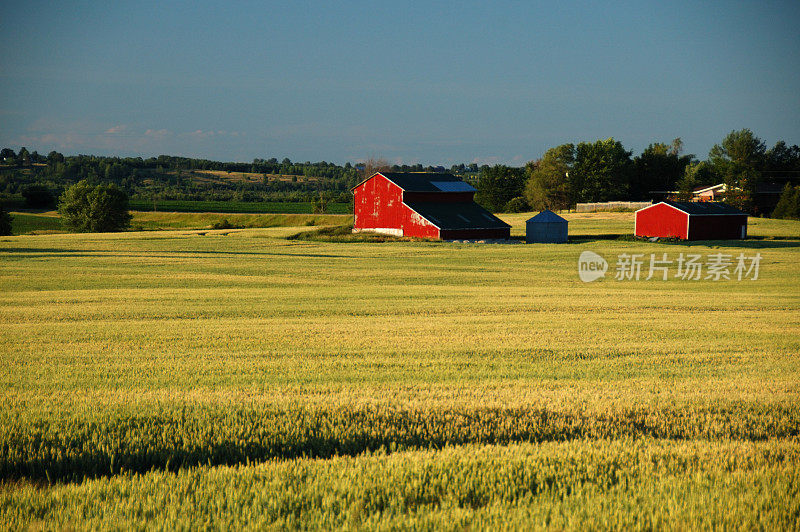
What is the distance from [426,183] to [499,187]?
62055mm

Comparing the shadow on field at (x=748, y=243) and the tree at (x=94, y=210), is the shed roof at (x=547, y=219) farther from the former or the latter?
the tree at (x=94, y=210)

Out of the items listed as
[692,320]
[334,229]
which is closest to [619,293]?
[692,320]

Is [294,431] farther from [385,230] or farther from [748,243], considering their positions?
[385,230]

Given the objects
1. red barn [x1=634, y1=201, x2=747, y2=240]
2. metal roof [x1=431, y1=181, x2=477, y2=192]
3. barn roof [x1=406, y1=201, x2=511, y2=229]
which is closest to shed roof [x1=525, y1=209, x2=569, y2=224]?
barn roof [x1=406, y1=201, x2=511, y2=229]

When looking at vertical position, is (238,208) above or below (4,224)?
above

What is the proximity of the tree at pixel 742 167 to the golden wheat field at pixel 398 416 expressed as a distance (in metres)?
88.8

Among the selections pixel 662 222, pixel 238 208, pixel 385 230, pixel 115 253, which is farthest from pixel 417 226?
pixel 238 208

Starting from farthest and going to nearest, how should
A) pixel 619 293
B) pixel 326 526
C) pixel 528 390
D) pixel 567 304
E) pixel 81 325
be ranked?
1. pixel 619 293
2. pixel 567 304
3. pixel 81 325
4. pixel 528 390
5. pixel 326 526

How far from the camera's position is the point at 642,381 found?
10.3m

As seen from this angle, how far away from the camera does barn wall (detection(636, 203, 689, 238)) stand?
6475cm

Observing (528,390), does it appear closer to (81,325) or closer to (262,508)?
(262,508)

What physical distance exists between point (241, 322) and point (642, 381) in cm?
1184

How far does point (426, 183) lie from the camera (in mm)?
75188

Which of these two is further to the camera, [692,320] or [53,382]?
[692,320]
